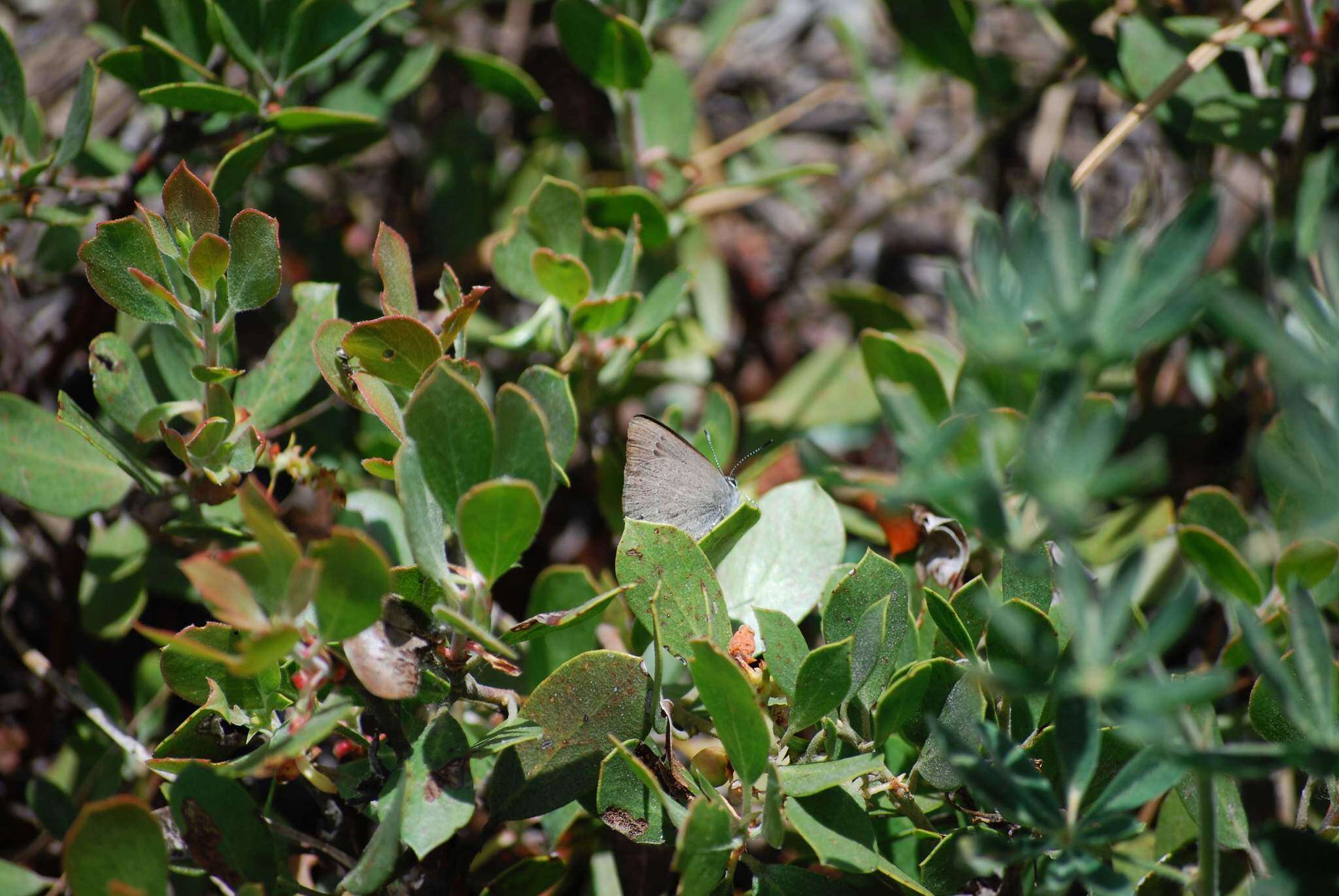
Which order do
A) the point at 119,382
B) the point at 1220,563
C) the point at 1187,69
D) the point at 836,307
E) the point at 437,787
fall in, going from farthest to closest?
the point at 836,307, the point at 1187,69, the point at 119,382, the point at 1220,563, the point at 437,787

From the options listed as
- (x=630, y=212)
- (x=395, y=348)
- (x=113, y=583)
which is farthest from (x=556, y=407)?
(x=113, y=583)

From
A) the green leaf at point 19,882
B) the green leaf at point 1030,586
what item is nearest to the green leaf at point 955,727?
the green leaf at point 1030,586

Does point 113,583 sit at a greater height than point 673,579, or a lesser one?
lesser

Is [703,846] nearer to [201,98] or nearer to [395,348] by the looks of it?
[395,348]

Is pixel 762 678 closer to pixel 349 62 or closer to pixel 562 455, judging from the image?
pixel 562 455

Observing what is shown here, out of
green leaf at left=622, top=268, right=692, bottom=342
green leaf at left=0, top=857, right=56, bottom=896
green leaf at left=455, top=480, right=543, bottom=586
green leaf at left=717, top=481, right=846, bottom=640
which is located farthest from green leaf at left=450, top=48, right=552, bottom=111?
green leaf at left=0, top=857, right=56, bottom=896

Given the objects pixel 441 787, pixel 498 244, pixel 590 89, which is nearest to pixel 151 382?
pixel 498 244

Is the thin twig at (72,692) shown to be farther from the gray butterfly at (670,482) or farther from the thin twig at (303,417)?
the gray butterfly at (670,482)
